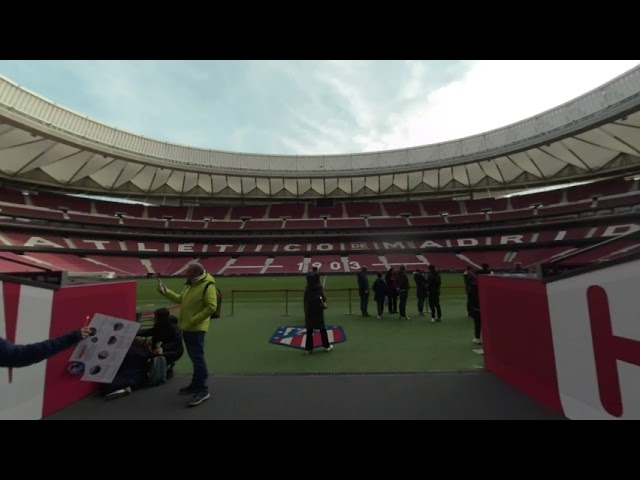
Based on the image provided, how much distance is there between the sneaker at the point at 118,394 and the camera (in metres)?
3.16

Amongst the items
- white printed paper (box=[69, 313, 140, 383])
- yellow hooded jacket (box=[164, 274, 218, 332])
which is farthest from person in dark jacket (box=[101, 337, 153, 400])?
yellow hooded jacket (box=[164, 274, 218, 332])

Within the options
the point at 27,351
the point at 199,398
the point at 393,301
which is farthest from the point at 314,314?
the point at 393,301

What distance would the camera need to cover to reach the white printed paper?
2.83 metres

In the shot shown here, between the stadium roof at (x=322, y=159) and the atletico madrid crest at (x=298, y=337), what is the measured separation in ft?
69.7

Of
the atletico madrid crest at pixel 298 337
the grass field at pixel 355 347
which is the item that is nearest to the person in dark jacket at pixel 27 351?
the grass field at pixel 355 347

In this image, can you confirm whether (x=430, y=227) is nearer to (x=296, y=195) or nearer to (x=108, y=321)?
(x=296, y=195)

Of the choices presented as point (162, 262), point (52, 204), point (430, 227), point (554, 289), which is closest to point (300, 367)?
point (554, 289)

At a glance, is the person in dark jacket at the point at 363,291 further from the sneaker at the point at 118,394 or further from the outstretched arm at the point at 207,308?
the sneaker at the point at 118,394

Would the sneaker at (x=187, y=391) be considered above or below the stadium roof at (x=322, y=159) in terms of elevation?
below

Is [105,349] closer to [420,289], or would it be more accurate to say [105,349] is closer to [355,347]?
[355,347]

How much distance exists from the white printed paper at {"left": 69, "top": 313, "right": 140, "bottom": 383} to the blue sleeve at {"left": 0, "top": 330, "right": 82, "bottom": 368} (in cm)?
112

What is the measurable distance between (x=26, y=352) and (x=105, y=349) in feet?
4.41

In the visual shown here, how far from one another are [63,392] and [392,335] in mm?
5861

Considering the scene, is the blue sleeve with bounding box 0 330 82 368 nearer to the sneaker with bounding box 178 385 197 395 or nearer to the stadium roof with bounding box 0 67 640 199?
the sneaker with bounding box 178 385 197 395
